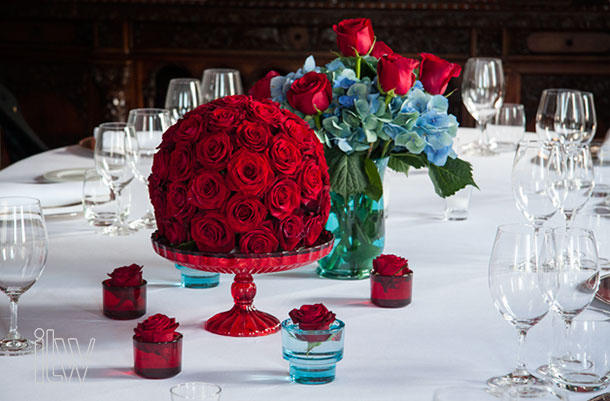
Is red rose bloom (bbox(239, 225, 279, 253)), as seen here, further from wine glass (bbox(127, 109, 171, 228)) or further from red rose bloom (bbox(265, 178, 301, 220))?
wine glass (bbox(127, 109, 171, 228))

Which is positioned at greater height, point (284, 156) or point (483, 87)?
point (483, 87)

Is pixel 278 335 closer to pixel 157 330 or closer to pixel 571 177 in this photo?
pixel 157 330

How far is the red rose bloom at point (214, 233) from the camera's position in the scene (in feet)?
3.06

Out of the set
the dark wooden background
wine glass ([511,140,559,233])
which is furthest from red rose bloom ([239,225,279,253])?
the dark wooden background

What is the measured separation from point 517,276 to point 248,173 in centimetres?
30

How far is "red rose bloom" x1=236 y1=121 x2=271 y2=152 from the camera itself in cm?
94

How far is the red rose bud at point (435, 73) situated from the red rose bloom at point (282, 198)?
1.05 ft

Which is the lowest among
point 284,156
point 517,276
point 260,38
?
point 517,276

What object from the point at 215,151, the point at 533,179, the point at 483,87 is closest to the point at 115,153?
the point at 215,151

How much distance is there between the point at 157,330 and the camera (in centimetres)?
86

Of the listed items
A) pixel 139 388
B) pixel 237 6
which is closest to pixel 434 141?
pixel 139 388

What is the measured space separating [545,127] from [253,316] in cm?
114

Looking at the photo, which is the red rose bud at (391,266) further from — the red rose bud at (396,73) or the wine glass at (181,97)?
the wine glass at (181,97)

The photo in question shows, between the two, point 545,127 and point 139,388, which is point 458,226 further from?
point 139,388
